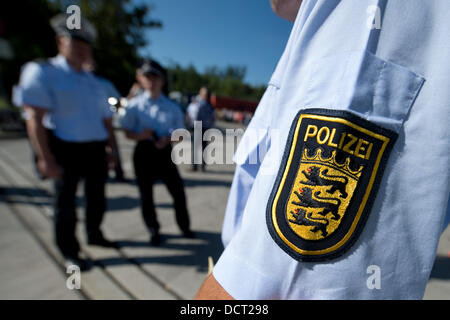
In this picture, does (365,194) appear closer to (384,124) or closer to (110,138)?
(384,124)

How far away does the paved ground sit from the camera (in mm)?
1788

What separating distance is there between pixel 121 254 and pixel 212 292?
2.10 m

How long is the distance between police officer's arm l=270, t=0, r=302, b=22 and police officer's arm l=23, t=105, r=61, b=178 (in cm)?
191

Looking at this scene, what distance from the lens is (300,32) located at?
480mm

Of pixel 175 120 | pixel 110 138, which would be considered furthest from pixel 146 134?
pixel 110 138

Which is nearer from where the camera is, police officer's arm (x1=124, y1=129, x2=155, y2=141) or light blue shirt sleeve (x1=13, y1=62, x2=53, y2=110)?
light blue shirt sleeve (x1=13, y1=62, x2=53, y2=110)

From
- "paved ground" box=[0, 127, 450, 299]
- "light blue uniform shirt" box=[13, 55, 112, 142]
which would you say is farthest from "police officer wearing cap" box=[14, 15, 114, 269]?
"paved ground" box=[0, 127, 450, 299]

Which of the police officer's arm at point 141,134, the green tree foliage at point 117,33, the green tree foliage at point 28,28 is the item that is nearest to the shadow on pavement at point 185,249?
the police officer's arm at point 141,134

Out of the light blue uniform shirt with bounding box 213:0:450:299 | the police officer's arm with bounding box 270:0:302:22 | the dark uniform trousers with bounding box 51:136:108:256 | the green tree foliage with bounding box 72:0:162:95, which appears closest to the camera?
the light blue uniform shirt with bounding box 213:0:450:299

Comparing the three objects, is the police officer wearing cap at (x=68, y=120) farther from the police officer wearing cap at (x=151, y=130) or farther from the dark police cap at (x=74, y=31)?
the police officer wearing cap at (x=151, y=130)

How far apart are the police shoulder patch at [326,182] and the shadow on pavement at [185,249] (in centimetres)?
162

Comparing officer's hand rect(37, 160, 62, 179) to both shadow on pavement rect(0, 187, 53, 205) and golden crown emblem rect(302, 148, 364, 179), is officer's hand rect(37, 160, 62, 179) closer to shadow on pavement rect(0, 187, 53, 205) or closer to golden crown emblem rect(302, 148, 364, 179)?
shadow on pavement rect(0, 187, 53, 205)
